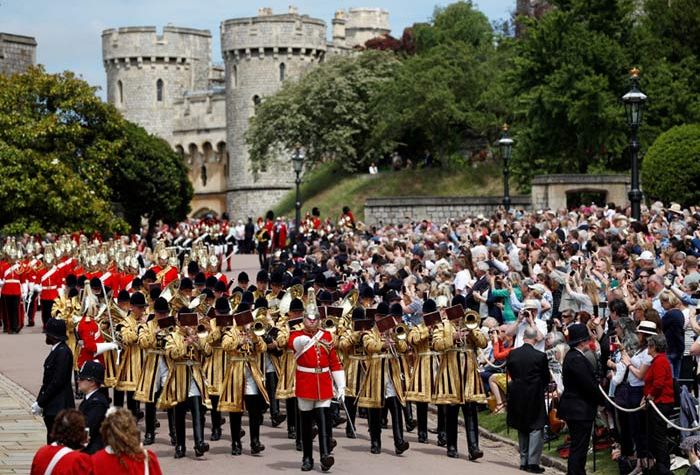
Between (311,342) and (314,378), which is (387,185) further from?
(314,378)

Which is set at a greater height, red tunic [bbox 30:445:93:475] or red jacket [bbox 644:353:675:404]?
red tunic [bbox 30:445:93:475]

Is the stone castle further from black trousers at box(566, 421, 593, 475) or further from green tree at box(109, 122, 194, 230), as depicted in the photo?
black trousers at box(566, 421, 593, 475)

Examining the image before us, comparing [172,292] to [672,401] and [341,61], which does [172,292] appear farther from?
[341,61]

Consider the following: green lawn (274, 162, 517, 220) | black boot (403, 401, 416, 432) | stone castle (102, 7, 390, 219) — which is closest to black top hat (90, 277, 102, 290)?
black boot (403, 401, 416, 432)

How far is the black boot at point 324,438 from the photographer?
1491 cm

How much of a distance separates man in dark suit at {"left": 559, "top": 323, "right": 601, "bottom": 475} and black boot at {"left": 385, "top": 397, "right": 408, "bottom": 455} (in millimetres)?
2375

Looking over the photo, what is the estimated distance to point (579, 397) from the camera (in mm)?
14250

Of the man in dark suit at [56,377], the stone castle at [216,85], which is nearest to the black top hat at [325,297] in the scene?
the man in dark suit at [56,377]

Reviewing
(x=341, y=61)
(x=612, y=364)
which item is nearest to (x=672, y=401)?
(x=612, y=364)

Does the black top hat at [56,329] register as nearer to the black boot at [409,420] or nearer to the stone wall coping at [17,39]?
the black boot at [409,420]

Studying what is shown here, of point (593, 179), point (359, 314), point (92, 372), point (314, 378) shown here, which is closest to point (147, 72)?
point (593, 179)

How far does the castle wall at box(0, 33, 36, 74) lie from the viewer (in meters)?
62.3

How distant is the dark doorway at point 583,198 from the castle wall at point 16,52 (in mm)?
28043

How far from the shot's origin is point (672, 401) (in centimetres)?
1377
